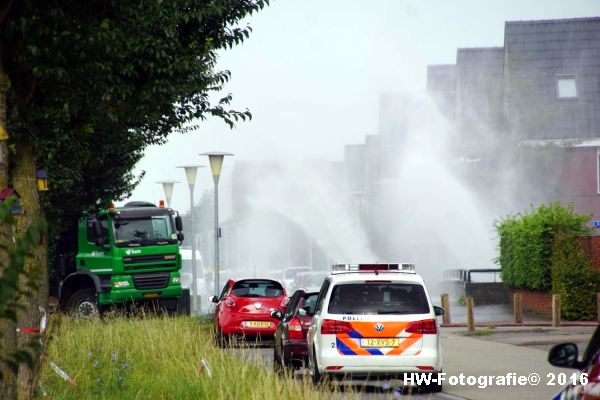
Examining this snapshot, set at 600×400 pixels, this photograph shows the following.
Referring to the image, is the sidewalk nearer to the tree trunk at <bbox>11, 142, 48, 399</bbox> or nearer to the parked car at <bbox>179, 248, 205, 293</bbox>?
the tree trunk at <bbox>11, 142, 48, 399</bbox>

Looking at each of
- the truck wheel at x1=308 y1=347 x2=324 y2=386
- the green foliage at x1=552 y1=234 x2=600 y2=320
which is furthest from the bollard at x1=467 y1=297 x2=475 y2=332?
the truck wheel at x1=308 y1=347 x2=324 y2=386

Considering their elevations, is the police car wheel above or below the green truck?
below

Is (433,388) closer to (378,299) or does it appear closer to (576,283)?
(378,299)

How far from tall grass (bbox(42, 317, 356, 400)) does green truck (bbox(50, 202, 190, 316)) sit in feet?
38.8

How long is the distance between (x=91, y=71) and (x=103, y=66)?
26 centimetres

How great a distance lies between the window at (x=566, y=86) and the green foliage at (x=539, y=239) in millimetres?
19614

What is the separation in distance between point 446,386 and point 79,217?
1752 centimetres

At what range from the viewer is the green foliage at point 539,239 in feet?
117

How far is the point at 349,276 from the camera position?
16.5 m

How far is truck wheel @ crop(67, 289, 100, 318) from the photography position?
3316cm

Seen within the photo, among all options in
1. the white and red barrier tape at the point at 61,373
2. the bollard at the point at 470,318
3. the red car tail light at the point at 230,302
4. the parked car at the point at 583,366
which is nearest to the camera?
the parked car at the point at 583,366

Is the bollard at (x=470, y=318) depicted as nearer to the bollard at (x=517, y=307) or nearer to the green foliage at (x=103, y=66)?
the bollard at (x=517, y=307)

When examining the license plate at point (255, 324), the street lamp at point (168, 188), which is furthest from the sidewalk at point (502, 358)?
the street lamp at point (168, 188)

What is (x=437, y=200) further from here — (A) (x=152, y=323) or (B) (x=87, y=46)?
(B) (x=87, y=46)
